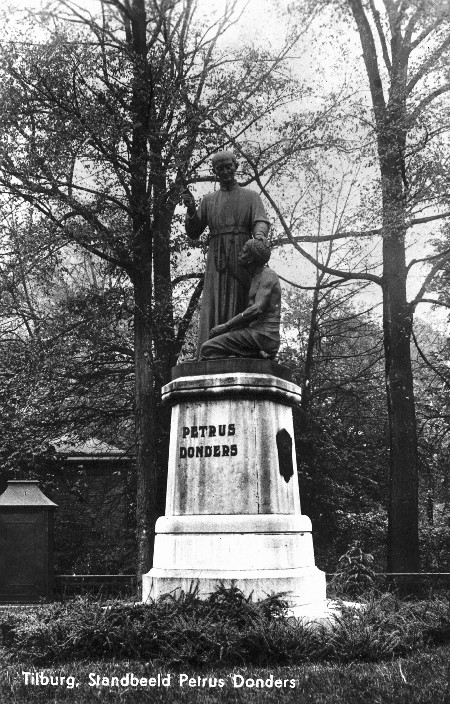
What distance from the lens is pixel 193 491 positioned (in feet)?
25.9

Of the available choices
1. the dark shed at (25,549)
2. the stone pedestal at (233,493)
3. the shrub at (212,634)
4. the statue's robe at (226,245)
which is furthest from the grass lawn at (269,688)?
the statue's robe at (226,245)

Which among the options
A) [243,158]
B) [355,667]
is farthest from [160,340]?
[355,667]

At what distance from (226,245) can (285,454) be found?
244 cm

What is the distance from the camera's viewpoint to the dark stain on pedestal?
800 cm

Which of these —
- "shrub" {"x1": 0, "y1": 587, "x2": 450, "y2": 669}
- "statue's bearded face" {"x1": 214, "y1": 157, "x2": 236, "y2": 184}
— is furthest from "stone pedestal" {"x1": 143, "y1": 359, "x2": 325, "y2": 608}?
"statue's bearded face" {"x1": 214, "y1": 157, "x2": 236, "y2": 184}

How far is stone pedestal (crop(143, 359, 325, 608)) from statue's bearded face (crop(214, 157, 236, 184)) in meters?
2.18

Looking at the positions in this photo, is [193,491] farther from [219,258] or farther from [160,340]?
[160,340]

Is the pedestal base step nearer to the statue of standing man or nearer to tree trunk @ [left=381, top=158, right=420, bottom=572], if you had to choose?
the statue of standing man

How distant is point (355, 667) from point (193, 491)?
2.60 m

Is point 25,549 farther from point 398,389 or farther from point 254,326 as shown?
point 398,389

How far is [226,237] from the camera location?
8859mm

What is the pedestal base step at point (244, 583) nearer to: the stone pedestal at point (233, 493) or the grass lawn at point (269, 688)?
the stone pedestal at point (233, 493)

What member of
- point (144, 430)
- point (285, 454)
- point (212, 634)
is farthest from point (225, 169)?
point (144, 430)

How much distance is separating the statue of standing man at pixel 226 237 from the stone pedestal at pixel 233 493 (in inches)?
30.5
